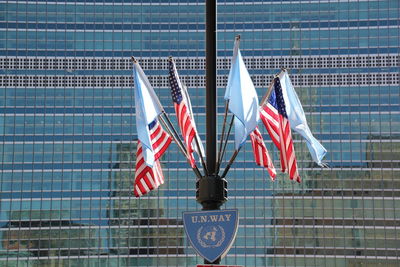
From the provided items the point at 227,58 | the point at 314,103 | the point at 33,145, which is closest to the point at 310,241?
the point at 314,103

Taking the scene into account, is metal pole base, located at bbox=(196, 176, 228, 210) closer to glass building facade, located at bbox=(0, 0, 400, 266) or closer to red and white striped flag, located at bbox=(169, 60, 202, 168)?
red and white striped flag, located at bbox=(169, 60, 202, 168)

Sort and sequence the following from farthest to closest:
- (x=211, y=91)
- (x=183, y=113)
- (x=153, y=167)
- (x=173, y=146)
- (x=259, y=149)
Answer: (x=173, y=146), (x=259, y=149), (x=153, y=167), (x=183, y=113), (x=211, y=91)

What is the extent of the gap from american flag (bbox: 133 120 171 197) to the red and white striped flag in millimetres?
775

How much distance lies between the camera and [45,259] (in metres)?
107

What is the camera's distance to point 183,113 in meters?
17.9

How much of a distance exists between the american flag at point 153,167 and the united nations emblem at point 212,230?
3663 millimetres

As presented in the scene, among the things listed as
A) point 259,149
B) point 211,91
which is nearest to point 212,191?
point 211,91

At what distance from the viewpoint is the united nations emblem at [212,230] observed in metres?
15.1

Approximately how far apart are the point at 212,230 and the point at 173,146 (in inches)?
3714

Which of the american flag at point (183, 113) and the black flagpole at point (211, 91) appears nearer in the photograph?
the black flagpole at point (211, 91)

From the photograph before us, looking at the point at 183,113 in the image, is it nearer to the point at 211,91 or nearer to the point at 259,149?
the point at 259,149

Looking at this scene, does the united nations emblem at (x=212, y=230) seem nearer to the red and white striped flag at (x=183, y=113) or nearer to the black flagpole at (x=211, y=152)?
the black flagpole at (x=211, y=152)

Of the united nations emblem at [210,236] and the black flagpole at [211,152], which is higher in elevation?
the black flagpole at [211,152]

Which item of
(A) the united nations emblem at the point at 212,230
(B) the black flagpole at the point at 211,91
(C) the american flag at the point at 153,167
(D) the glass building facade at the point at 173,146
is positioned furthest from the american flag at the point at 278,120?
(D) the glass building facade at the point at 173,146
